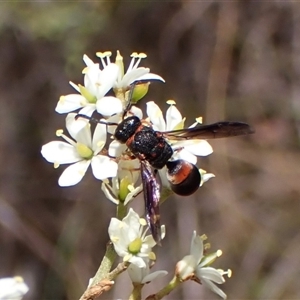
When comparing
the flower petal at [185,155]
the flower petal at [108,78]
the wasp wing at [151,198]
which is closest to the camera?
the wasp wing at [151,198]

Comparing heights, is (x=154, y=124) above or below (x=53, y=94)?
below

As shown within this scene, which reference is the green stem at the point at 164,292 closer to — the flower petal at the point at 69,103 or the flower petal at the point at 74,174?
the flower petal at the point at 74,174

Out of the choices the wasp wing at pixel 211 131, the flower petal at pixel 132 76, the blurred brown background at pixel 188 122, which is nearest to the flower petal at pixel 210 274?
the wasp wing at pixel 211 131

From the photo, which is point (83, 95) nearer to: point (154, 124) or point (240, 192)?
point (154, 124)

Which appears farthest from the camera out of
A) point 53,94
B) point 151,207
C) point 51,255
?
point 53,94

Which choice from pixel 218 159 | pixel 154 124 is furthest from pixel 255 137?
pixel 154 124

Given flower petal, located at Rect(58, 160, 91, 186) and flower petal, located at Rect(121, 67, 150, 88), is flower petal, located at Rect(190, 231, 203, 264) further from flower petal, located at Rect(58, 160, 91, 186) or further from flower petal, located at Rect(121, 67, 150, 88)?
flower petal, located at Rect(121, 67, 150, 88)

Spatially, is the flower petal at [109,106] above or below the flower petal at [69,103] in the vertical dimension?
below
